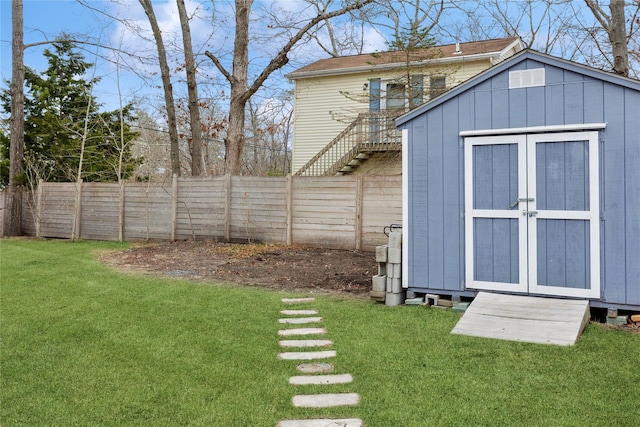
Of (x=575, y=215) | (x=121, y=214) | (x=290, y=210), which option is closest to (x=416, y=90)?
(x=290, y=210)

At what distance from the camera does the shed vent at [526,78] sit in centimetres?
526

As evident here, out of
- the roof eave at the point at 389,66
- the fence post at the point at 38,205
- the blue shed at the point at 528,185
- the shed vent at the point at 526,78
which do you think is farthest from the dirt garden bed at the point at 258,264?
the roof eave at the point at 389,66

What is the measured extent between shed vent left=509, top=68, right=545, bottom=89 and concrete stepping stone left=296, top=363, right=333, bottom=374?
357cm

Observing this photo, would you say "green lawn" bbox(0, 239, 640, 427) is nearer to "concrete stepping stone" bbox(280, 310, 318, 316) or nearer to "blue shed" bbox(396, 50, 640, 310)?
"concrete stepping stone" bbox(280, 310, 318, 316)

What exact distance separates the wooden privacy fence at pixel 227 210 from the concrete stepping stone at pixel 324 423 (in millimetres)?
6900

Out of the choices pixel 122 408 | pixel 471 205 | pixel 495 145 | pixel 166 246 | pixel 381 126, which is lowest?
pixel 122 408

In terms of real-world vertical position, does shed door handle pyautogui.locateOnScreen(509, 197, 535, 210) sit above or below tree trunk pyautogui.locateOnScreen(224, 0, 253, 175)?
below

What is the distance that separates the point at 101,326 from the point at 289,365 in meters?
2.18

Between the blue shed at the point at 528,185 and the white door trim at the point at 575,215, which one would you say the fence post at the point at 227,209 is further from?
the white door trim at the point at 575,215

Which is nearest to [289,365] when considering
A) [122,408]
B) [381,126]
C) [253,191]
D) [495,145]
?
[122,408]

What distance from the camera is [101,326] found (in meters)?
4.94

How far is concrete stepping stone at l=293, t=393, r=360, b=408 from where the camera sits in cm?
314

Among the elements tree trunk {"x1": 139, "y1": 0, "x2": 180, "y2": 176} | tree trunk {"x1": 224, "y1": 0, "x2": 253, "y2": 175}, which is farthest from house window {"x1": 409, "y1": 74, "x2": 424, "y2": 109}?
tree trunk {"x1": 139, "y1": 0, "x2": 180, "y2": 176}

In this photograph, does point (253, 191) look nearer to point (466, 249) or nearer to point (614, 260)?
point (466, 249)
